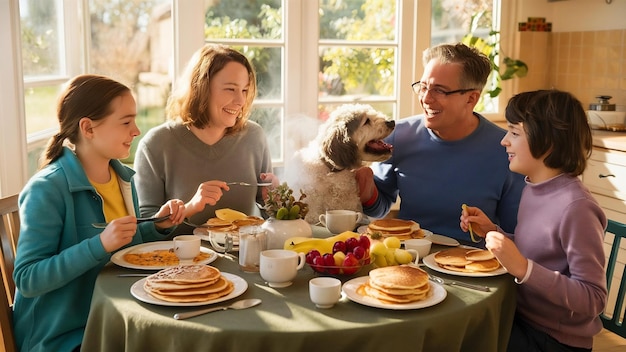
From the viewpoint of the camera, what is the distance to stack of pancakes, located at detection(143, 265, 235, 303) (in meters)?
1.58

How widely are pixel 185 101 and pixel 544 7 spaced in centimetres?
281

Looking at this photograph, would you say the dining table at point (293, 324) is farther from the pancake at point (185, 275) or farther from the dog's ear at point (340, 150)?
the dog's ear at point (340, 150)

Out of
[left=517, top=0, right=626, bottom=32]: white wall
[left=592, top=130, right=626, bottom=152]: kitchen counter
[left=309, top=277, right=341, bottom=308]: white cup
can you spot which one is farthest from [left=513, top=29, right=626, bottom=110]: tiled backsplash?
[left=309, top=277, right=341, bottom=308]: white cup

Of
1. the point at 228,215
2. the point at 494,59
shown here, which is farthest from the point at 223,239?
the point at 494,59

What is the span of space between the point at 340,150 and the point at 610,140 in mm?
1713

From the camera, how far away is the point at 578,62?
440 centimetres

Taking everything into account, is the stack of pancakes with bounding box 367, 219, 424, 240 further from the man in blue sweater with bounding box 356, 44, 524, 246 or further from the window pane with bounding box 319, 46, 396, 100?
the window pane with bounding box 319, 46, 396, 100

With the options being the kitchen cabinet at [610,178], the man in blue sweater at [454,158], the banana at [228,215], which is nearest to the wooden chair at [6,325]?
the banana at [228,215]

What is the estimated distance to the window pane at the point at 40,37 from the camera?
3064 mm

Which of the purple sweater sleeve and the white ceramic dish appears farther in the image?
the white ceramic dish

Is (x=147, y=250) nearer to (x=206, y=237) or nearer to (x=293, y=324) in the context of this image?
(x=206, y=237)

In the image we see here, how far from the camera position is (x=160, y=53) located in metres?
4.29

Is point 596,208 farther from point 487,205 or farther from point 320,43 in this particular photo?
point 320,43

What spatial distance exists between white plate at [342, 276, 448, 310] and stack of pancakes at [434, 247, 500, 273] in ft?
0.47
